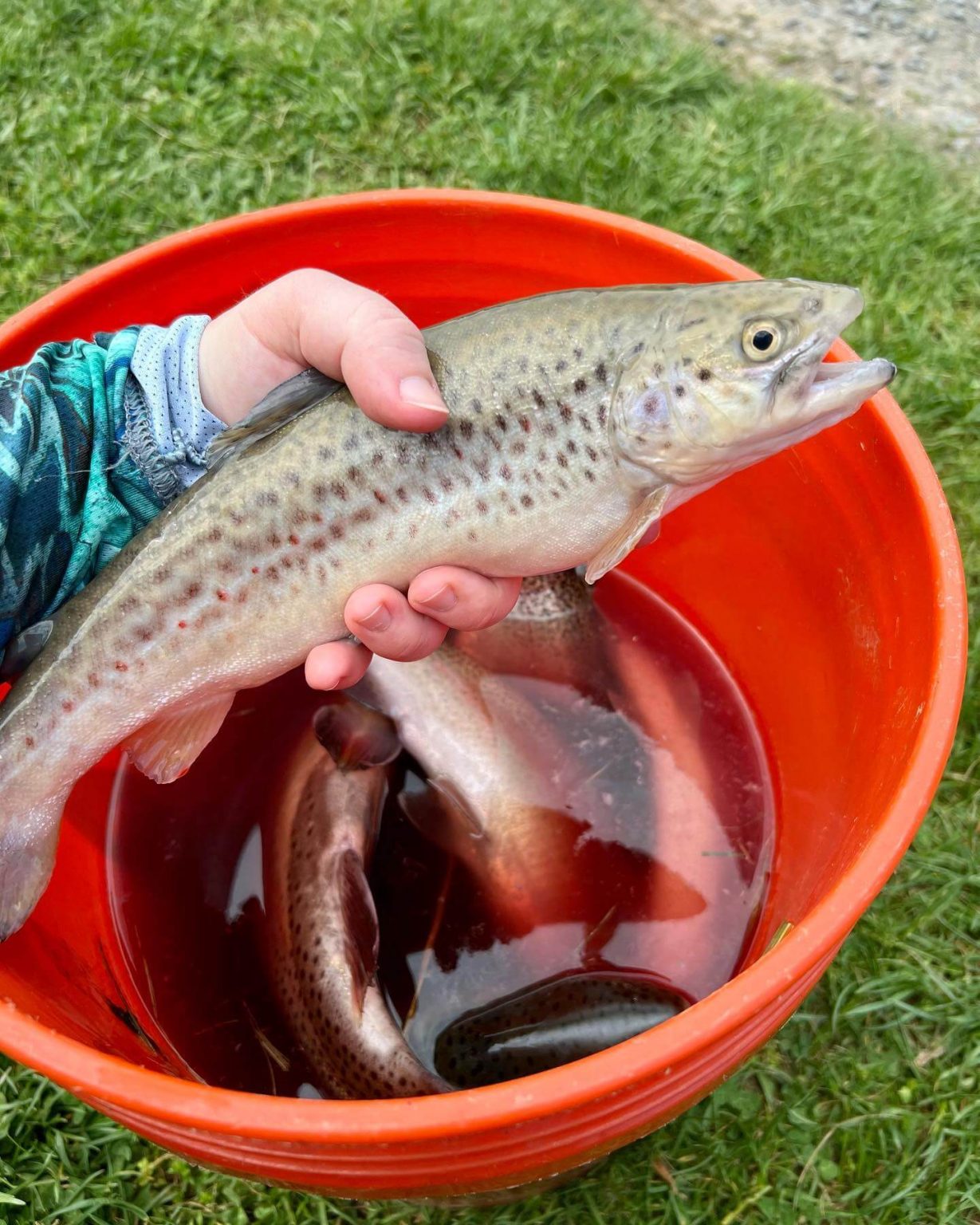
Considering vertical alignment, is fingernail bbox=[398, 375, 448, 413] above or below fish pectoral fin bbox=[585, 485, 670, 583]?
above

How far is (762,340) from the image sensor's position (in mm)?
1823

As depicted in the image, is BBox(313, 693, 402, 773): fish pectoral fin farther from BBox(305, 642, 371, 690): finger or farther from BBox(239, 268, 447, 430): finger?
BBox(239, 268, 447, 430): finger

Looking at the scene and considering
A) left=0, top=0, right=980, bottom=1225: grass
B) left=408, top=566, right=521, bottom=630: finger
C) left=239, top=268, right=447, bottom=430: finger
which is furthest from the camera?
left=0, top=0, right=980, bottom=1225: grass

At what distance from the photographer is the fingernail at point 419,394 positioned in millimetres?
1823

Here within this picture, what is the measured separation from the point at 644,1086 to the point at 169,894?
5.61ft

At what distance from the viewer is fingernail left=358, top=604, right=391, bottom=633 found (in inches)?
79.7

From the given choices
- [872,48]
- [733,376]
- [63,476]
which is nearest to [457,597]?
[733,376]

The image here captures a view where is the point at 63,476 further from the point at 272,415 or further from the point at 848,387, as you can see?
the point at 848,387

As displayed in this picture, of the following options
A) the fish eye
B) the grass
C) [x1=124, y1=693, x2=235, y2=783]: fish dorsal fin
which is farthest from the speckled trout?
the grass

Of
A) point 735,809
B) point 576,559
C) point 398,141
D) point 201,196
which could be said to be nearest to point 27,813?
point 576,559

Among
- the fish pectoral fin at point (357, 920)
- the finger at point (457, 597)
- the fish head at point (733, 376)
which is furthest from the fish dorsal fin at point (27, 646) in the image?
the fish head at point (733, 376)

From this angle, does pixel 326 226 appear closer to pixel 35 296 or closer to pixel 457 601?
pixel 457 601

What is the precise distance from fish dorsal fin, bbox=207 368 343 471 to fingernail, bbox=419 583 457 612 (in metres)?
0.43

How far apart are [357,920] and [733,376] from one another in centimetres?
161
